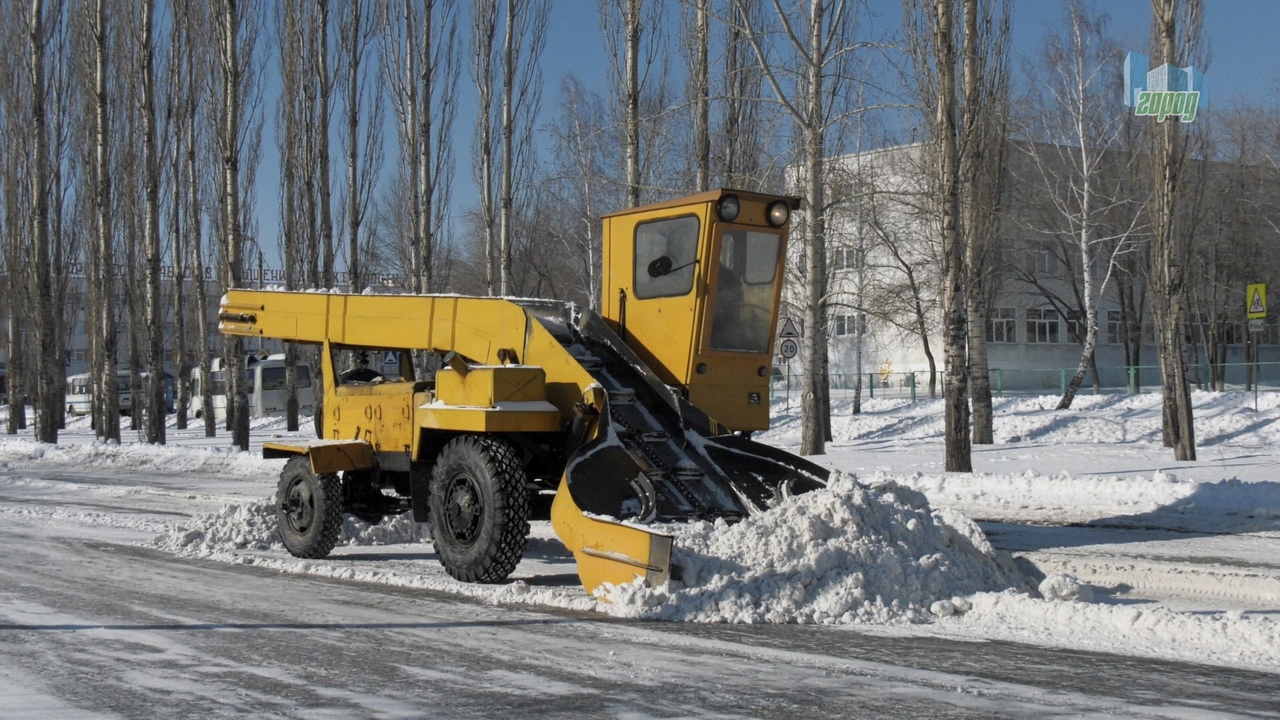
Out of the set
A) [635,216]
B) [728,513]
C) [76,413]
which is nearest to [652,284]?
[635,216]

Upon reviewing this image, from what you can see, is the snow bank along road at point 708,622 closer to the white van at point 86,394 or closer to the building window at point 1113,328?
the building window at point 1113,328

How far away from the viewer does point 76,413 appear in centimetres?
6506

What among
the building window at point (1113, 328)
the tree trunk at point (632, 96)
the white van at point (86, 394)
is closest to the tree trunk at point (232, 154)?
the tree trunk at point (632, 96)

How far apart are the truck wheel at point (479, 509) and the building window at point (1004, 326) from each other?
1803 inches

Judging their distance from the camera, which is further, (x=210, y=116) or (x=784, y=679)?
(x=210, y=116)

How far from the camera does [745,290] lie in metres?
8.86

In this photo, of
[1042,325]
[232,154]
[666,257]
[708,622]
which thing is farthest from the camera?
[1042,325]

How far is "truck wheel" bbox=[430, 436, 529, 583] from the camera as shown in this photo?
815 cm

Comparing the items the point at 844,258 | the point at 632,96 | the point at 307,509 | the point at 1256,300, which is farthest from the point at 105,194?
the point at 1256,300

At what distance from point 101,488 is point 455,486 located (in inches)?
464

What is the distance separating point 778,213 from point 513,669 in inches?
169

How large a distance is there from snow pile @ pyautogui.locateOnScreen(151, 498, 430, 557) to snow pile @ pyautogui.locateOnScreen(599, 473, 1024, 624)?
178 inches

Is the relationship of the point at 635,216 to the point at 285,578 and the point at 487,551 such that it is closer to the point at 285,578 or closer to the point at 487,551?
the point at 487,551

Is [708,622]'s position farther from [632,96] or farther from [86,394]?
[86,394]
